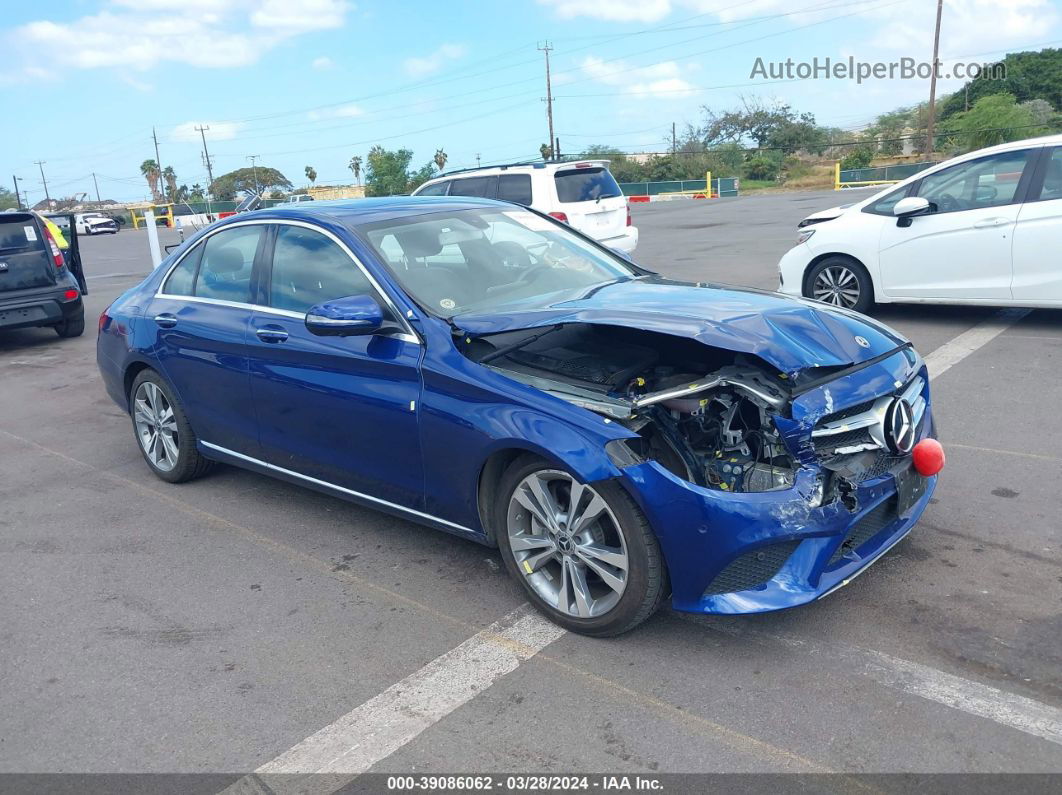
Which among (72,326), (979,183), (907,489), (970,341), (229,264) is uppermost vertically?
(229,264)

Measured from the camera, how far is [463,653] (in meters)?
3.61

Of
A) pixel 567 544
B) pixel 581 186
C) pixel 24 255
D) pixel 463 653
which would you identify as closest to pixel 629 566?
pixel 567 544

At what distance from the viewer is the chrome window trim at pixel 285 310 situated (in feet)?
13.5

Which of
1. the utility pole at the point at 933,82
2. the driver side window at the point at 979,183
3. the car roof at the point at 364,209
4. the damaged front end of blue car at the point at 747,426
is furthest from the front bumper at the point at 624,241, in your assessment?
the utility pole at the point at 933,82

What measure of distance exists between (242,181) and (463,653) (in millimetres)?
101233

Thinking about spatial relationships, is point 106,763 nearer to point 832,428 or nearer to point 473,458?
point 473,458

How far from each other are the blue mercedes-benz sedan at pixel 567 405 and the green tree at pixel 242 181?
310 ft

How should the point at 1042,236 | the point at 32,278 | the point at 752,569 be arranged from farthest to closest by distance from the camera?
the point at 32,278 < the point at 1042,236 < the point at 752,569

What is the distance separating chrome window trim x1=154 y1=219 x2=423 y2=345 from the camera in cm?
412

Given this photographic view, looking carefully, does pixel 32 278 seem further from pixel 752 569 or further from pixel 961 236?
pixel 752 569

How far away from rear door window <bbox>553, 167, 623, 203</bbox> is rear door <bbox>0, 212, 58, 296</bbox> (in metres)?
6.86

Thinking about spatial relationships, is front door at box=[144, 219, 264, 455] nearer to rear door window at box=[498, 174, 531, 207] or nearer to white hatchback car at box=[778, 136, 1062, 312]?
white hatchback car at box=[778, 136, 1062, 312]

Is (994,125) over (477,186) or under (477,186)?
under

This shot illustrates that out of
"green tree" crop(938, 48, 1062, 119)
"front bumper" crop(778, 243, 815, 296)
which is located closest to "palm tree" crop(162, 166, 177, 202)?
"green tree" crop(938, 48, 1062, 119)
